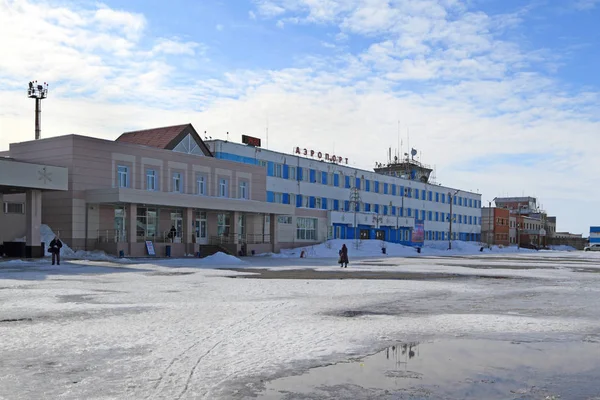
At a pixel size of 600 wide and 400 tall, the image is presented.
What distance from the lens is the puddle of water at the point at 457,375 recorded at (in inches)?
303

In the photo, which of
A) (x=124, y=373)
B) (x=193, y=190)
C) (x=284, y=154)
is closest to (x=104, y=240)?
(x=193, y=190)

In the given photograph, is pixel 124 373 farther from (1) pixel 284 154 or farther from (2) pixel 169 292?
(1) pixel 284 154

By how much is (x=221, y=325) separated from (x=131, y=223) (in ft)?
111

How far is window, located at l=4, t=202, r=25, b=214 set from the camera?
44.4m

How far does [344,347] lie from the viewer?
10625mm

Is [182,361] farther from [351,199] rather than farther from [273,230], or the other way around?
[351,199]

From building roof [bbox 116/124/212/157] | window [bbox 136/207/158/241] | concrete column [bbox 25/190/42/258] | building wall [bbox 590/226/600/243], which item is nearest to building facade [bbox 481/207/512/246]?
building wall [bbox 590/226/600/243]

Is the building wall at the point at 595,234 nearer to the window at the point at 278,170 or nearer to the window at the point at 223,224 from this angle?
the window at the point at 278,170

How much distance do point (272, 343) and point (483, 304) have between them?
8.52 metres

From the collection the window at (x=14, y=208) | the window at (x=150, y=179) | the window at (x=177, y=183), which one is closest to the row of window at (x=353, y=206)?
the window at (x=177, y=183)

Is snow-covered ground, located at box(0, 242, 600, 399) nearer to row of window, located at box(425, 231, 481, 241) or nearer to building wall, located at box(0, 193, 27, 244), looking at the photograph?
building wall, located at box(0, 193, 27, 244)

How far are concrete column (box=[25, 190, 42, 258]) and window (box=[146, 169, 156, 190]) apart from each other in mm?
11573

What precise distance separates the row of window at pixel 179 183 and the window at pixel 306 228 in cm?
1023

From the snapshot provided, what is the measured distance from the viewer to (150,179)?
166 ft
